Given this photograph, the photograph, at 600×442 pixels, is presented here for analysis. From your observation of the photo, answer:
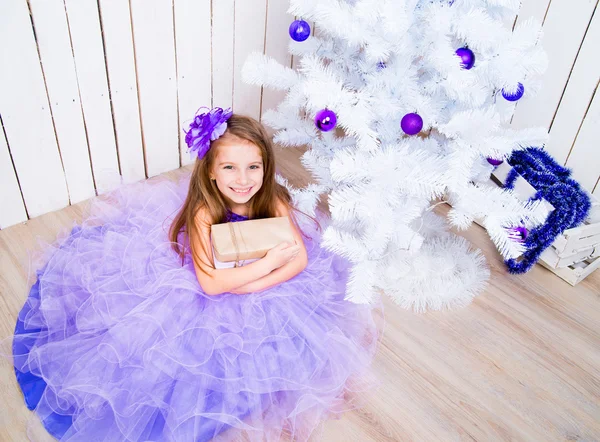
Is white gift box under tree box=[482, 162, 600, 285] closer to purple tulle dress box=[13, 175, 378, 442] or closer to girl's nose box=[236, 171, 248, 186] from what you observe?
purple tulle dress box=[13, 175, 378, 442]

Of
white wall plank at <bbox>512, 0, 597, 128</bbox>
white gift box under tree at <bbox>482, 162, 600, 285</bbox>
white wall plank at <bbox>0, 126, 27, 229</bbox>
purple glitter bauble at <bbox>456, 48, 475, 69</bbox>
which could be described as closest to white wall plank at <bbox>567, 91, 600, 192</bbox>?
white wall plank at <bbox>512, 0, 597, 128</bbox>

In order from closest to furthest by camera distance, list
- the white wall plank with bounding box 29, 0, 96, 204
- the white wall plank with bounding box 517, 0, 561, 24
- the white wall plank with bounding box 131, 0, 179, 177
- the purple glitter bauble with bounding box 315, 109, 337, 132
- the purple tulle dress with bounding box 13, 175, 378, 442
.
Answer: the purple tulle dress with bounding box 13, 175, 378, 442, the purple glitter bauble with bounding box 315, 109, 337, 132, the white wall plank with bounding box 29, 0, 96, 204, the white wall plank with bounding box 131, 0, 179, 177, the white wall plank with bounding box 517, 0, 561, 24

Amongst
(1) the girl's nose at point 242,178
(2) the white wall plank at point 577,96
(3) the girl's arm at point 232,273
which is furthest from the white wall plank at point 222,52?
(2) the white wall plank at point 577,96

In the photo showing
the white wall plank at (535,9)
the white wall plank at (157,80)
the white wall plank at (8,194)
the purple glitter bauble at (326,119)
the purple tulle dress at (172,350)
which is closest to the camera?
the purple tulle dress at (172,350)

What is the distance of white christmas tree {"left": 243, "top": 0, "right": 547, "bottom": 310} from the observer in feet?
3.98

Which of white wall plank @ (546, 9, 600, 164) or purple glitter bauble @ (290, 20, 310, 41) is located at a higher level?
purple glitter bauble @ (290, 20, 310, 41)

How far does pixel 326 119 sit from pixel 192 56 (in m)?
0.75

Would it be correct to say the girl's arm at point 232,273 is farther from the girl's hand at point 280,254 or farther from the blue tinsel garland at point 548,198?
the blue tinsel garland at point 548,198

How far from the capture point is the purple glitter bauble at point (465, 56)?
122 centimetres

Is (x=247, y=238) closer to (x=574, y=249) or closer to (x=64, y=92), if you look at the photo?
(x=64, y=92)

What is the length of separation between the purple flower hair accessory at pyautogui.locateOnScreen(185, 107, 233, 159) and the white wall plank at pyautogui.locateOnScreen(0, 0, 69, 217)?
0.58 m

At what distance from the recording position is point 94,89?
159 cm

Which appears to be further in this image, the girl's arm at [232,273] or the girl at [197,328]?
the girl's arm at [232,273]

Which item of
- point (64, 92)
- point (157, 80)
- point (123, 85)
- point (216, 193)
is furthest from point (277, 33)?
point (216, 193)
